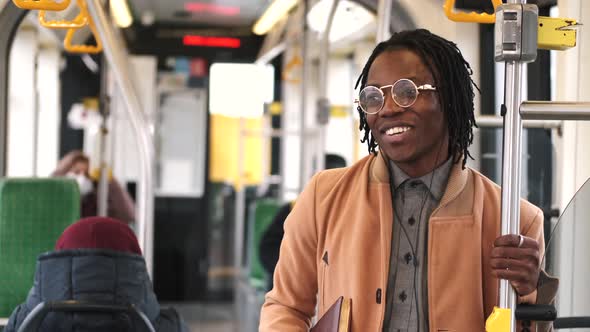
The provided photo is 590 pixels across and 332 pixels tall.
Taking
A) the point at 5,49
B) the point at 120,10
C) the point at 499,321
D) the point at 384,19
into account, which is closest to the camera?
the point at 499,321

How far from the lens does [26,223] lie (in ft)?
12.4

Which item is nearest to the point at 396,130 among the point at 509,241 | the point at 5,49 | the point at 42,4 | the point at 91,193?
→ the point at 509,241

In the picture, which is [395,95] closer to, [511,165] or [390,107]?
[390,107]

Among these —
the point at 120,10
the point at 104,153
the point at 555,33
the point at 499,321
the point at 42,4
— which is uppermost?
the point at 120,10

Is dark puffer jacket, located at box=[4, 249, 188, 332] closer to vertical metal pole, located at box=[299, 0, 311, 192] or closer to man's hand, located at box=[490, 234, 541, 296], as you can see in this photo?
man's hand, located at box=[490, 234, 541, 296]

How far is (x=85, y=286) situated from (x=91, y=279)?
0.03m

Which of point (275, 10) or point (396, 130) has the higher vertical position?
point (275, 10)

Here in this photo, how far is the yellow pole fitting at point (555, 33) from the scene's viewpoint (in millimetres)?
1610

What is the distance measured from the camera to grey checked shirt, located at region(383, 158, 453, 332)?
5.44ft

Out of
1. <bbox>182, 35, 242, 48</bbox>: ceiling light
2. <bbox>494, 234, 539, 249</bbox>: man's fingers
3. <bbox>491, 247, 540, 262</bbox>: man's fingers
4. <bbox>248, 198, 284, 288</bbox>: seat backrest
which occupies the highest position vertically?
<bbox>182, 35, 242, 48</bbox>: ceiling light

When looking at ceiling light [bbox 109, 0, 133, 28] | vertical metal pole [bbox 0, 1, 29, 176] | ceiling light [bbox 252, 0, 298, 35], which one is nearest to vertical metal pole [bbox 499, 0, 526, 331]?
vertical metal pole [bbox 0, 1, 29, 176]

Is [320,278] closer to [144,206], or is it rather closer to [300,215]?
[300,215]

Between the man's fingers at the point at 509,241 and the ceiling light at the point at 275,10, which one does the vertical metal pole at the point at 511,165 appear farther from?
the ceiling light at the point at 275,10

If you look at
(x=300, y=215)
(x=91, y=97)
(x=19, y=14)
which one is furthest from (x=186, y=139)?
(x=300, y=215)
